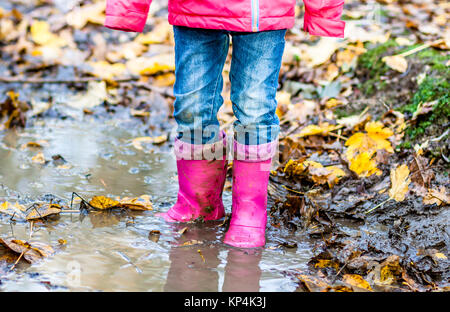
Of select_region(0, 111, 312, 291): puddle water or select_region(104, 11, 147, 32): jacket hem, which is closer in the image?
select_region(0, 111, 312, 291): puddle water

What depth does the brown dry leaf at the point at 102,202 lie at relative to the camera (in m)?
2.31

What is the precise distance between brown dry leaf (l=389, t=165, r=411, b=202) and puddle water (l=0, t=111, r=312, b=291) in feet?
1.74

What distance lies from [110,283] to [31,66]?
10.0 ft

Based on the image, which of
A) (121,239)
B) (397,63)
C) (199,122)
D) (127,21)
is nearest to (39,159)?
(121,239)

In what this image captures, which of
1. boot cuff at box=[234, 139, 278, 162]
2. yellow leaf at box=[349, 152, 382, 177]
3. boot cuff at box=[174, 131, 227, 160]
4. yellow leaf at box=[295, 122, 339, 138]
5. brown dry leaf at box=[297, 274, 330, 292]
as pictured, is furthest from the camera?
yellow leaf at box=[295, 122, 339, 138]

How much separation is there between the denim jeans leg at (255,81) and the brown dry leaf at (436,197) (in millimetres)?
763

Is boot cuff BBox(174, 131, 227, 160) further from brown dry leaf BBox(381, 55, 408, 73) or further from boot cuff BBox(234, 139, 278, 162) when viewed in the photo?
brown dry leaf BBox(381, 55, 408, 73)

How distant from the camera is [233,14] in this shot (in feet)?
6.13

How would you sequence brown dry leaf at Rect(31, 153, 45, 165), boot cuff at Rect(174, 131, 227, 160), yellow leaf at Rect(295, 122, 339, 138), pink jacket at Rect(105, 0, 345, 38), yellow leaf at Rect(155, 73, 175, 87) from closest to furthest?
pink jacket at Rect(105, 0, 345, 38) < boot cuff at Rect(174, 131, 227, 160) < brown dry leaf at Rect(31, 153, 45, 165) < yellow leaf at Rect(295, 122, 339, 138) < yellow leaf at Rect(155, 73, 175, 87)

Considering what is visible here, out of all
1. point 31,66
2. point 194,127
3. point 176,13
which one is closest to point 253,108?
point 194,127

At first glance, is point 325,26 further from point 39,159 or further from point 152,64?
point 152,64

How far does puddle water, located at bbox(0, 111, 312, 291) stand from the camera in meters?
1.75

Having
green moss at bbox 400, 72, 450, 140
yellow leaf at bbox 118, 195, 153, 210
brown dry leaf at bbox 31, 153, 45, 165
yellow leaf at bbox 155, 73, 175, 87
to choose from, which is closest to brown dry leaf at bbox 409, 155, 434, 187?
green moss at bbox 400, 72, 450, 140

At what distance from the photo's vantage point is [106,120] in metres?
3.64
